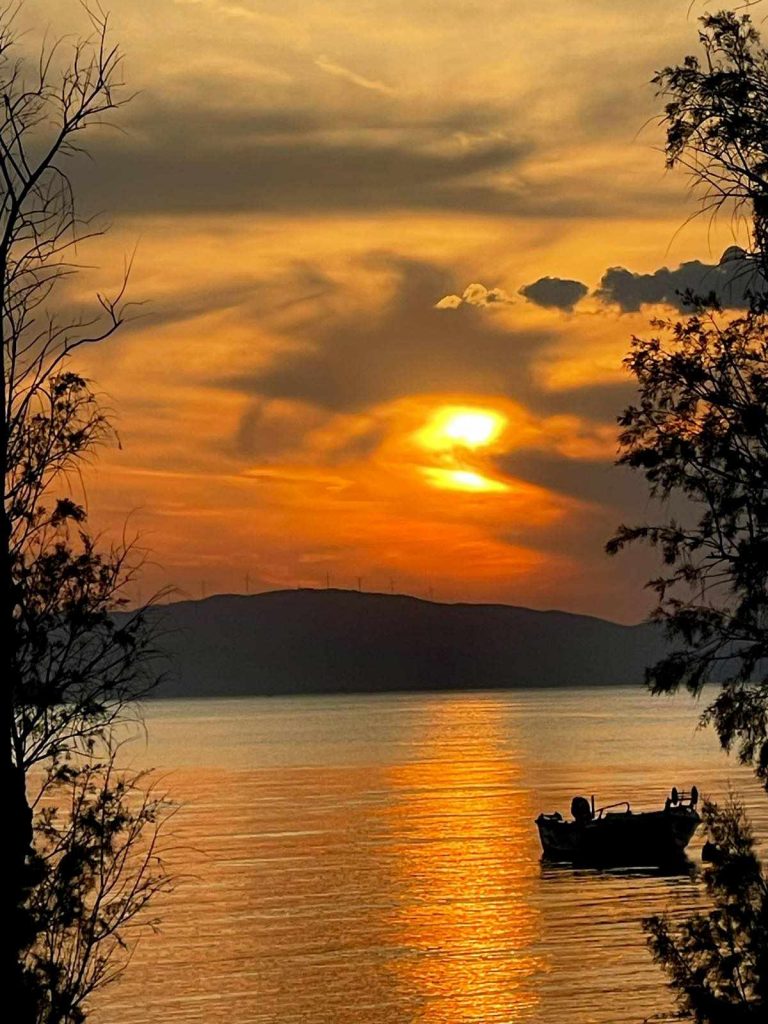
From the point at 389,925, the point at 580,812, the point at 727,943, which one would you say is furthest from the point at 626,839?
the point at 727,943

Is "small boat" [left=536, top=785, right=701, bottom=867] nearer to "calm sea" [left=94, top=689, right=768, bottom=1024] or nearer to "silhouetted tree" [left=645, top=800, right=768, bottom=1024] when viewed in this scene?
"calm sea" [left=94, top=689, right=768, bottom=1024]

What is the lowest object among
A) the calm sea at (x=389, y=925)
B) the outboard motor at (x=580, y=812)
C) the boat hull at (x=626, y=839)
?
the calm sea at (x=389, y=925)

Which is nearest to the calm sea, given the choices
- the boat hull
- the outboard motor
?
the boat hull

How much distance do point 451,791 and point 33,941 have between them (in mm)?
150754

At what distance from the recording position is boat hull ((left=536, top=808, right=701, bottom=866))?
9994 cm

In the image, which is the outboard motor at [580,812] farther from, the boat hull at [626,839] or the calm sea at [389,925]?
the calm sea at [389,925]

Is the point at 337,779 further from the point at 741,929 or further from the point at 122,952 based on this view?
the point at 741,929

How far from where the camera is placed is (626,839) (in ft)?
327

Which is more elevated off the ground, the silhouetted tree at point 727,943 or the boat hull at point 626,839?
the silhouetted tree at point 727,943

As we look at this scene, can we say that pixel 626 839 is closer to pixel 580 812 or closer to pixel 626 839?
pixel 626 839

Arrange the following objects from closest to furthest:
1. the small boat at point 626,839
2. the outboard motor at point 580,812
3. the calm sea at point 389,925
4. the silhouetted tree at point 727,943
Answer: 1. the silhouetted tree at point 727,943
2. the calm sea at point 389,925
3. the small boat at point 626,839
4. the outboard motor at point 580,812

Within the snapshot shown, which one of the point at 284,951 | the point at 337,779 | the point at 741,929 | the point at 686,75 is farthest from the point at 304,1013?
the point at 337,779

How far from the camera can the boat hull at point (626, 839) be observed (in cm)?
9994

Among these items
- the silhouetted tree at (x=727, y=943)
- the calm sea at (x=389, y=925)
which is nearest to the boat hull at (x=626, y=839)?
the calm sea at (x=389, y=925)
